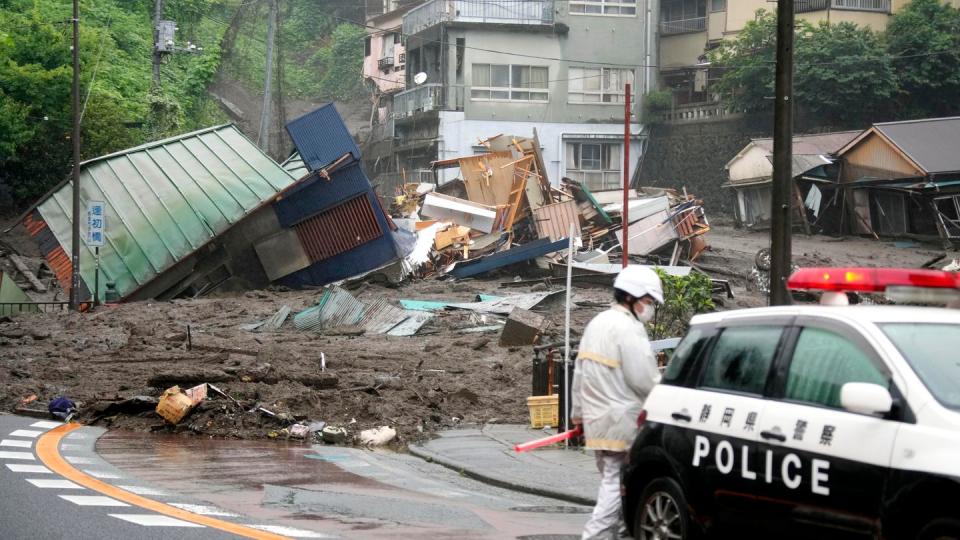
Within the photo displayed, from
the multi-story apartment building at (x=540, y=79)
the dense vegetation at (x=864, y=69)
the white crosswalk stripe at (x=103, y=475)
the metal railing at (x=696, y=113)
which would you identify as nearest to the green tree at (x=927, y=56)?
the dense vegetation at (x=864, y=69)

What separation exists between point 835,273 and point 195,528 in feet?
15.3

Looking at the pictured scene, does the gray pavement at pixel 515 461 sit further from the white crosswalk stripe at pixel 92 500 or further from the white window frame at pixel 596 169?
the white window frame at pixel 596 169

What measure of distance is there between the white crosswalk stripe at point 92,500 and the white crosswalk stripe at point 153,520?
0.57 meters

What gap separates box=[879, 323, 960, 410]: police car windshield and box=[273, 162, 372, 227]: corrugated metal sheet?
30.7 meters

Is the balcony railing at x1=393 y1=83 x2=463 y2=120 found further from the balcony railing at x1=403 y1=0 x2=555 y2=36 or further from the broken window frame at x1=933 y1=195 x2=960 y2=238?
the broken window frame at x1=933 y1=195 x2=960 y2=238

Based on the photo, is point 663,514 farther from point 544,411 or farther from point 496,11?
point 496,11

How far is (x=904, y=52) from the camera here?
48312 mm

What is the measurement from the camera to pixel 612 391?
7375 mm

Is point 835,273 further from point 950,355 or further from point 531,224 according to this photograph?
point 531,224

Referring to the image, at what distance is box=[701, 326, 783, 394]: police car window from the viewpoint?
6.62 meters

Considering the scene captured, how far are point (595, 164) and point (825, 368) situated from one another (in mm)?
50393

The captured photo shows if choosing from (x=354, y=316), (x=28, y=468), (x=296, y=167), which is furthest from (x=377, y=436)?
(x=296, y=167)

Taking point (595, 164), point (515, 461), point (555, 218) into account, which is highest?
point (595, 164)

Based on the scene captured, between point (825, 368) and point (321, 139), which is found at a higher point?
point (321, 139)
